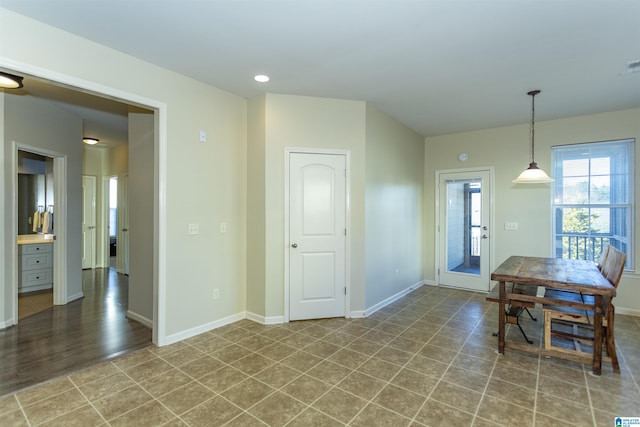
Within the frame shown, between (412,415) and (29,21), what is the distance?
3.82 meters

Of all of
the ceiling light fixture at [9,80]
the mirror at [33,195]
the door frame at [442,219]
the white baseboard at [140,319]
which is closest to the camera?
the ceiling light fixture at [9,80]

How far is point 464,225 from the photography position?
5480mm

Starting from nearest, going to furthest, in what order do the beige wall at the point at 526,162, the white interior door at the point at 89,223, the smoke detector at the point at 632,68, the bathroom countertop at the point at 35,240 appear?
the smoke detector at the point at 632,68 < the beige wall at the point at 526,162 < the bathroom countertop at the point at 35,240 < the white interior door at the point at 89,223

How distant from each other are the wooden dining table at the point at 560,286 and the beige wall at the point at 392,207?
5.04 feet

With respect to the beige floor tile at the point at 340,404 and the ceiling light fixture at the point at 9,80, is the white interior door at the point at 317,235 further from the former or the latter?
the ceiling light fixture at the point at 9,80

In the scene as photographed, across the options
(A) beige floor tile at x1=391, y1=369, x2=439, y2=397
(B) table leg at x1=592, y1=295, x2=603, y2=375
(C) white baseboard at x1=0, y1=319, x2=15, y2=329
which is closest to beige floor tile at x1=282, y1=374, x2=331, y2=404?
(A) beige floor tile at x1=391, y1=369, x2=439, y2=397

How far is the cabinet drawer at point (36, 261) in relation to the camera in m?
4.84

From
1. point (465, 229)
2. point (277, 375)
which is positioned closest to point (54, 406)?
point (277, 375)

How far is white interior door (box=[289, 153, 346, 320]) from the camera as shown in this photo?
12.4 ft

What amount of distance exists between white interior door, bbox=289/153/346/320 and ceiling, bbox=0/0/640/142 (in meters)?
0.90

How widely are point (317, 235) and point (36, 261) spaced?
4633 mm

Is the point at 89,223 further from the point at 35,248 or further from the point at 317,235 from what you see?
the point at 317,235

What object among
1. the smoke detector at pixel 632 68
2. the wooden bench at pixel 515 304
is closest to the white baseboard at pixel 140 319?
the wooden bench at pixel 515 304

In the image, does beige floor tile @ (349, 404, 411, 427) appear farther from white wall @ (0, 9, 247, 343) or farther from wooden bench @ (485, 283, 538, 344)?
white wall @ (0, 9, 247, 343)
